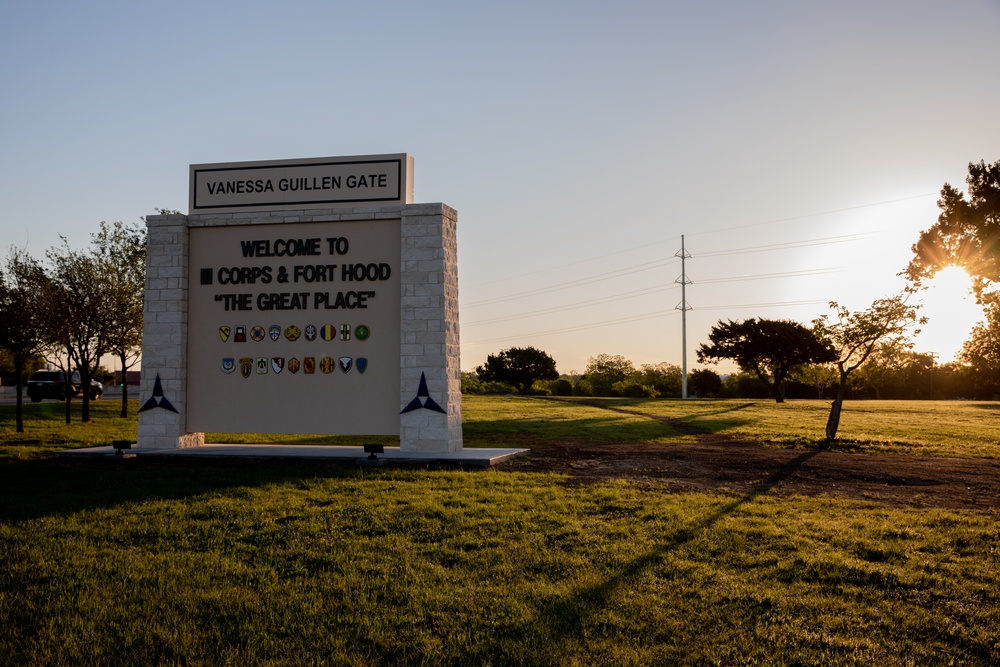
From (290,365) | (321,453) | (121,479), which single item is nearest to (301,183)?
(290,365)

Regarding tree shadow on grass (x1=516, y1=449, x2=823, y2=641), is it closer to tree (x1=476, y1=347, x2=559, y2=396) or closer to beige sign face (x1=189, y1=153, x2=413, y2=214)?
beige sign face (x1=189, y1=153, x2=413, y2=214)

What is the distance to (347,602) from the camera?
6000 mm

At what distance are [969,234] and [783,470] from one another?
57.4 feet

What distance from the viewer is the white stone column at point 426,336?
15320mm

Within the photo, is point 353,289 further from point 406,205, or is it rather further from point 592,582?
point 592,582

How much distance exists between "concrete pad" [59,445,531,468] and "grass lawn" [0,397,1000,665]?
254 cm

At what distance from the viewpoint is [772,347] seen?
4794 centimetres

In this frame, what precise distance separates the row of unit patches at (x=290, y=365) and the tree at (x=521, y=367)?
44003 mm

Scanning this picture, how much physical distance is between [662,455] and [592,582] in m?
9.77

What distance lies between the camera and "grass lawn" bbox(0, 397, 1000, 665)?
5.18 metres

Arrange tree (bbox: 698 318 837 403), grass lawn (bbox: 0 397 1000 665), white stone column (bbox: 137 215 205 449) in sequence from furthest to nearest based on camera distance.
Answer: tree (bbox: 698 318 837 403)
white stone column (bbox: 137 215 205 449)
grass lawn (bbox: 0 397 1000 665)

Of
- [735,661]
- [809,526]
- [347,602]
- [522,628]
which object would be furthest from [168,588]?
[809,526]

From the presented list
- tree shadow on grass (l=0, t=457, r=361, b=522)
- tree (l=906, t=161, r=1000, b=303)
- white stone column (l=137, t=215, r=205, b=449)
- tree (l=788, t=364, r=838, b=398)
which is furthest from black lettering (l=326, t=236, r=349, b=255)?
tree (l=788, t=364, r=838, b=398)

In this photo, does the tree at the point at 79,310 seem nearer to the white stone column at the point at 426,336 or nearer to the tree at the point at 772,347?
the white stone column at the point at 426,336
